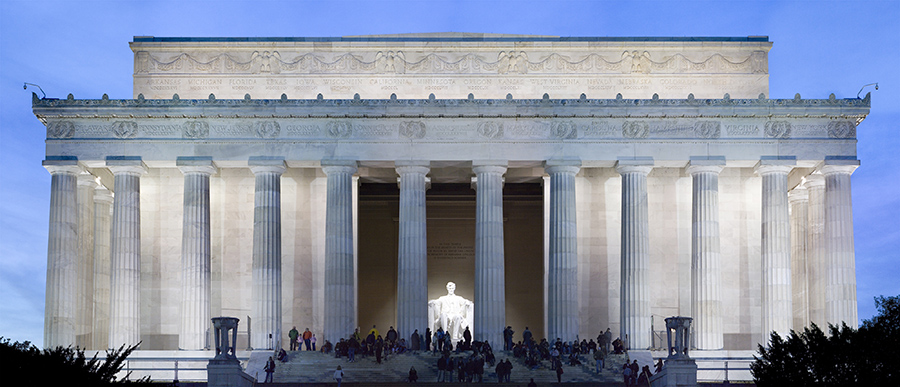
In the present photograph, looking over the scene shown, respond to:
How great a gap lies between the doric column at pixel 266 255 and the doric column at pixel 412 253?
616 centimetres

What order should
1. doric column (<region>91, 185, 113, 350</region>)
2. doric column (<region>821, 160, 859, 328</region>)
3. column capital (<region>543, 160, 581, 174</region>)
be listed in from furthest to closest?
doric column (<region>91, 185, 113, 350</region>) < column capital (<region>543, 160, 581, 174</region>) < doric column (<region>821, 160, 859, 328</region>)

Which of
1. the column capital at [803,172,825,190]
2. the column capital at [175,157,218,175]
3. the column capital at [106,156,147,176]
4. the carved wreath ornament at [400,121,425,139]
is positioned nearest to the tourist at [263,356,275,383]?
the column capital at [175,157,218,175]

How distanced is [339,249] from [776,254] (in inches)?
867

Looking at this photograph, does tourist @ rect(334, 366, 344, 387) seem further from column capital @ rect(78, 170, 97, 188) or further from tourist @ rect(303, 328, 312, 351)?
column capital @ rect(78, 170, 97, 188)

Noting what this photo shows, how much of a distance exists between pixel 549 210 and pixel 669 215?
22.7 ft

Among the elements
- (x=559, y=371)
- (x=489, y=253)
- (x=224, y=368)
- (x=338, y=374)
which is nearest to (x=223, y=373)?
(x=224, y=368)

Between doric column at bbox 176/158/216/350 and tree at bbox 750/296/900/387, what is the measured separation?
99.1ft

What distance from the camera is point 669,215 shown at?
61.0 metres

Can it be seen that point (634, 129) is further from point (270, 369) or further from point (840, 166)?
point (270, 369)

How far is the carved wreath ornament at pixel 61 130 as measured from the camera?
5628 cm

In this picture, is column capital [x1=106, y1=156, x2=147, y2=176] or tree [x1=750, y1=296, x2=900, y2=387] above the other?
column capital [x1=106, y1=156, x2=147, y2=176]

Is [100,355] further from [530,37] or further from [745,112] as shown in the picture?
[745,112]

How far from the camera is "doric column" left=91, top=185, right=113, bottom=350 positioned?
59.9m

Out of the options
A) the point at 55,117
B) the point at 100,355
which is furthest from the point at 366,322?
the point at 55,117
